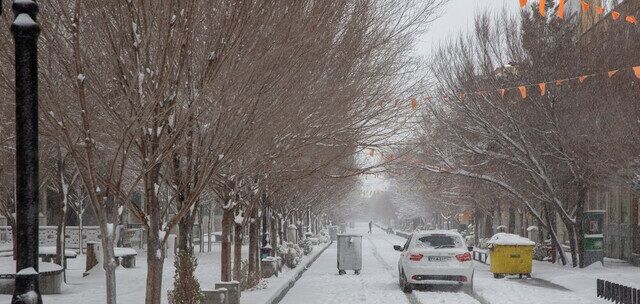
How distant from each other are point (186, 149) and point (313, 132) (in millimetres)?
3050

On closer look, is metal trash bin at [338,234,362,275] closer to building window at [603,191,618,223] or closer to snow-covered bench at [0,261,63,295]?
snow-covered bench at [0,261,63,295]

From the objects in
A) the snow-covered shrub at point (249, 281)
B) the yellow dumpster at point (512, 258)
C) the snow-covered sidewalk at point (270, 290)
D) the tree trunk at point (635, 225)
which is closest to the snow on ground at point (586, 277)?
the yellow dumpster at point (512, 258)

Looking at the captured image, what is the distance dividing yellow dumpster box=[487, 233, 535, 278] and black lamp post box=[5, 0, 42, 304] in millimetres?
20321

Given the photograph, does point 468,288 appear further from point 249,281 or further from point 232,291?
point 232,291

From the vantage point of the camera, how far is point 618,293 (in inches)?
590

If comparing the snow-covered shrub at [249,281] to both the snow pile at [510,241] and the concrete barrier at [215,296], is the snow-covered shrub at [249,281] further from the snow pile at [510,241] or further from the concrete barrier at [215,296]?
the snow pile at [510,241]

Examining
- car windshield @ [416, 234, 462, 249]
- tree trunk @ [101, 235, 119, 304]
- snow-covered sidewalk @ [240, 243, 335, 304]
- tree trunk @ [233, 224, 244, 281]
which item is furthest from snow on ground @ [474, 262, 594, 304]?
tree trunk @ [101, 235, 119, 304]

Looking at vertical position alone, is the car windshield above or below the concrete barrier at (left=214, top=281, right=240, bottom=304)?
above

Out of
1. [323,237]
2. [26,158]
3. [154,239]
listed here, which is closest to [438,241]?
[154,239]

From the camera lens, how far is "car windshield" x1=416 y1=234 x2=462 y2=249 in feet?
64.2

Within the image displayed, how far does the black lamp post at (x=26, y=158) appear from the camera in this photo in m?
5.10

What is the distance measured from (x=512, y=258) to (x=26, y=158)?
2054 centimetres

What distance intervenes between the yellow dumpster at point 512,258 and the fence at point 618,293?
7.30m

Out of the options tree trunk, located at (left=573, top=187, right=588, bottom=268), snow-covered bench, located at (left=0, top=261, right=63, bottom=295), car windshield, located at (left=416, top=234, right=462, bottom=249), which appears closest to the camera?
snow-covered bench, located at (left=0, top=261, right=63, bottom=295)
